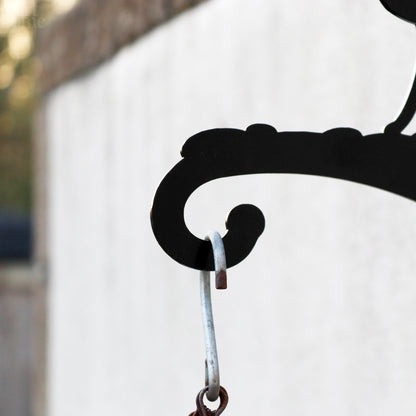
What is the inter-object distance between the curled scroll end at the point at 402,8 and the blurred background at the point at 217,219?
3.45ft

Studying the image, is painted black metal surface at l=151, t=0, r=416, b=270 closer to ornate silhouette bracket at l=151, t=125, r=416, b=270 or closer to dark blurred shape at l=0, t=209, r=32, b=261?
ornate silhouette bracket at l=151, t=125, r=416, b=270

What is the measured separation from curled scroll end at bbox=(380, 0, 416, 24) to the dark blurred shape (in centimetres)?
801

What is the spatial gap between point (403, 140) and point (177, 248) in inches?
13.0

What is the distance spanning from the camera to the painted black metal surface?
977mm

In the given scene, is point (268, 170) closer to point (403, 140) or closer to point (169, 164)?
point (403, 140)

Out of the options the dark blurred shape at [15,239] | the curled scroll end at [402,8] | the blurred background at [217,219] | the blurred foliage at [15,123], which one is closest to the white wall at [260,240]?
the blurred background at [217,219]

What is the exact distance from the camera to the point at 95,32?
14.8 feet

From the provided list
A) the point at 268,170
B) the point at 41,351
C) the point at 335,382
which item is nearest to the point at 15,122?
the point at 41,351

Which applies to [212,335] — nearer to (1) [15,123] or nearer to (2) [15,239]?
(2) [15,239]

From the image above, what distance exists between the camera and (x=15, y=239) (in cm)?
923

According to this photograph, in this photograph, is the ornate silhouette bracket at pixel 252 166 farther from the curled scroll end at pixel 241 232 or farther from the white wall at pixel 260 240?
the white wall at pixel 260 240

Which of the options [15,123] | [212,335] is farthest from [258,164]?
[15,123]

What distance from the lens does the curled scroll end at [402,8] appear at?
115 centimetres

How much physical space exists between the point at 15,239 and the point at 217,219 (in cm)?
625
